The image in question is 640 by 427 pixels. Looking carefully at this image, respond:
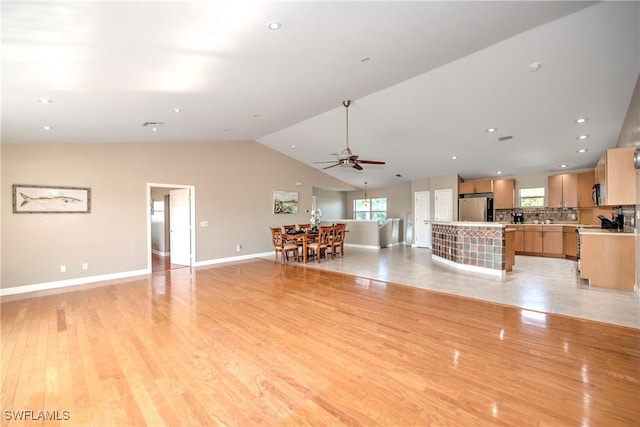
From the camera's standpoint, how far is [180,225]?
6961 millimetres

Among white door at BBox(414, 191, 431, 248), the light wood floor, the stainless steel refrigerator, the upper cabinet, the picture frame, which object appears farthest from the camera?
white door at BBox(414, 191, 431, 248)

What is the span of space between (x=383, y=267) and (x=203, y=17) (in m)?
5.38

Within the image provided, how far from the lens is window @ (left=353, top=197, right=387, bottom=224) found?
1151 cm

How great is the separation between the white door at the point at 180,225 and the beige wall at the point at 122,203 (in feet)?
0.78

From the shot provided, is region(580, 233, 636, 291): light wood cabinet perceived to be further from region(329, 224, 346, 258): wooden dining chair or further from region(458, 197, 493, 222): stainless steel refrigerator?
region(329, 224, 346, 258): wooden dining chair

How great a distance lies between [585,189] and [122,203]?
11.2m

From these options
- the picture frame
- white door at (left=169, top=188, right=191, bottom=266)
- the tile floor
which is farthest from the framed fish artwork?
the tile floor

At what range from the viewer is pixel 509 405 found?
1758 millimetres

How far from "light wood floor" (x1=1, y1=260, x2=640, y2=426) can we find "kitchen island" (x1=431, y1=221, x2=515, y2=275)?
185 centimetres

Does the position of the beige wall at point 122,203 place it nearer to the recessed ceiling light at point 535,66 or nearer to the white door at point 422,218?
the white door at point 422,218

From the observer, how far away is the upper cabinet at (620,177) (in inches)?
145

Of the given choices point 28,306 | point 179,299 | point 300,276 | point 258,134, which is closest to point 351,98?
point 258,134

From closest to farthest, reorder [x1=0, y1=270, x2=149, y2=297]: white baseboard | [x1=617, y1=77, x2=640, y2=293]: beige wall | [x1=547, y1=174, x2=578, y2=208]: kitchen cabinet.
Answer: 1. [x1=617, y1=77, x2=640, y2=293]: beige wall
2. [x1=0, y1=270, x2=149, y2=297]: white baseboard
3. [x1=547, y1=174, x2=578, y2=208]: kitchen cabinet

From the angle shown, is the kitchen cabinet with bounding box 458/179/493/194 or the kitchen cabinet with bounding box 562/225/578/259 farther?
the kitchen cabinet with bounding box 458/179/493/194
